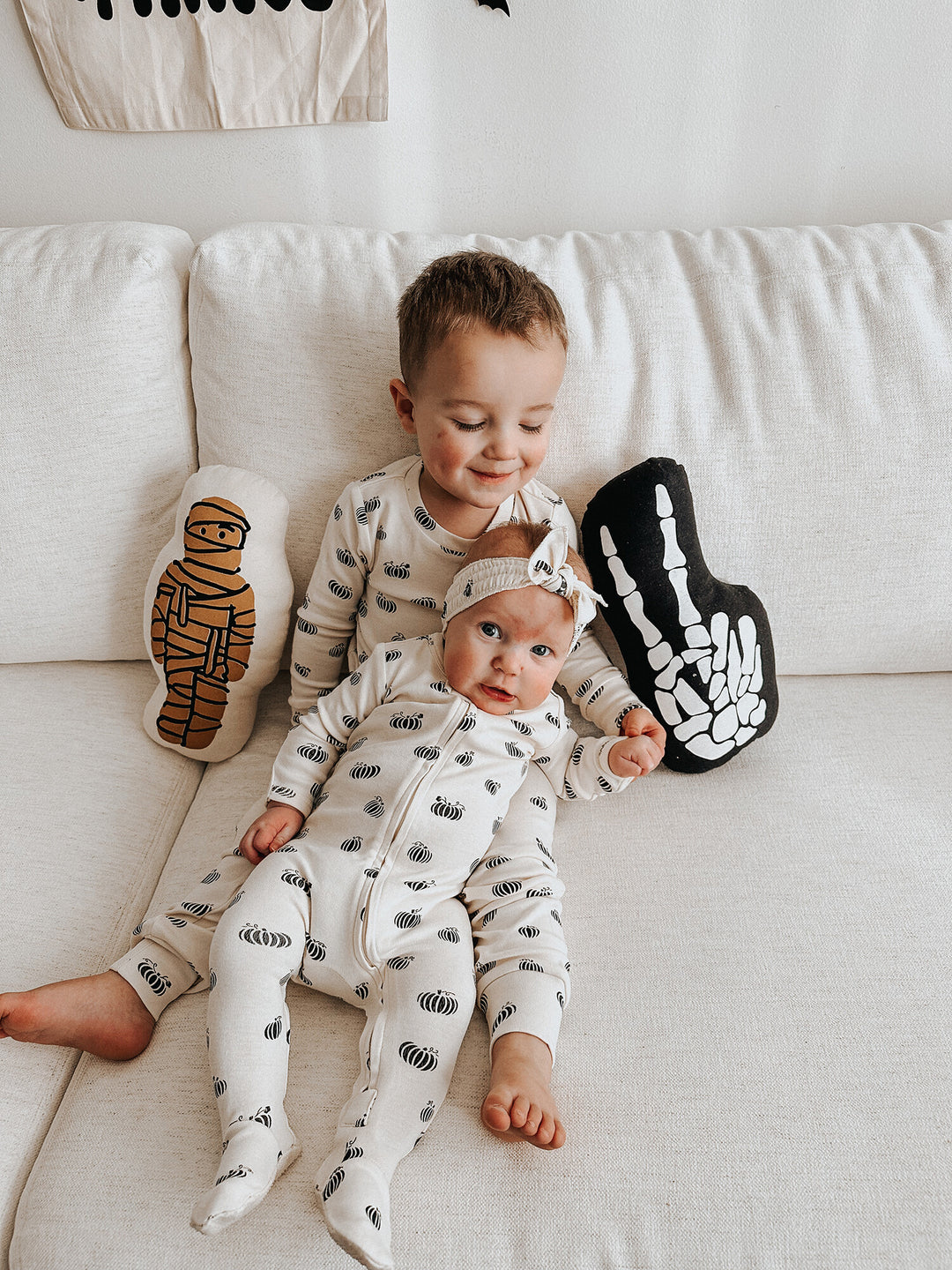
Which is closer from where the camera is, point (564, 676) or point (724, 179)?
point (564, 676)

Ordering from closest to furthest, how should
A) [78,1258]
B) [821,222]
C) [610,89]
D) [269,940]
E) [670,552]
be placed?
[78,1258] < [269,940] < [670,552] < [610,89] < [821,222]

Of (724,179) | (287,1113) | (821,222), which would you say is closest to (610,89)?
(724,179)

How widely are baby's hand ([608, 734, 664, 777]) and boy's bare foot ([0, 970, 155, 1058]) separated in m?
0.61

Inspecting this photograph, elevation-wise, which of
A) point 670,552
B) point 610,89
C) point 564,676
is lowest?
point 564,676

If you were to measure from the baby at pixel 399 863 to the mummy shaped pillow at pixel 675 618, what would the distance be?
9cm

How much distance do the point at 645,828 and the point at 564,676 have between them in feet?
0.77

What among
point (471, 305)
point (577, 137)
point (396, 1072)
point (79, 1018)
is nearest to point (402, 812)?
point (396, 1072)

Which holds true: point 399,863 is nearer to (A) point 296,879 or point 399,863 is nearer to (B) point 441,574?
(A) point 296,879

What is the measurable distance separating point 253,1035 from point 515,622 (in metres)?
0.52

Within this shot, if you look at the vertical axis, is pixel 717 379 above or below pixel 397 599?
above

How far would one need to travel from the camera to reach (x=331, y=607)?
1248mm

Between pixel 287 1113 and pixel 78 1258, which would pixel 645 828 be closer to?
pixel 287 1113

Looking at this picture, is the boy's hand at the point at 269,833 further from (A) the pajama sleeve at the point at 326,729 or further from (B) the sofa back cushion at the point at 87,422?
(B) the sofa back cushion at the point at 87,422

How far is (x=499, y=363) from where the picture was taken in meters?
1.05
